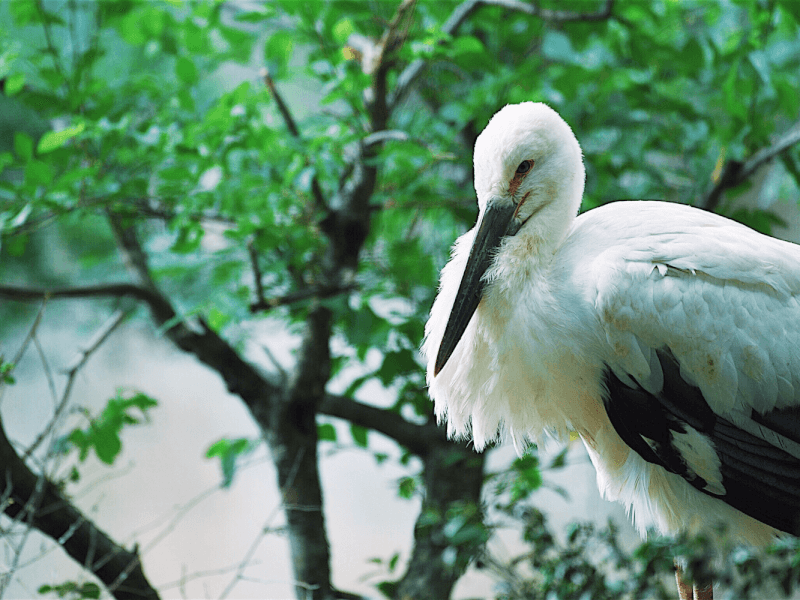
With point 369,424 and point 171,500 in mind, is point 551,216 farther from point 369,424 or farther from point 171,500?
point 171,500

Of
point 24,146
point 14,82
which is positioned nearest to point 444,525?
point 24,146

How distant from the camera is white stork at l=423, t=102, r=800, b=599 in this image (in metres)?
0.89

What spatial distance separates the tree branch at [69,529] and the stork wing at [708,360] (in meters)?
0.96

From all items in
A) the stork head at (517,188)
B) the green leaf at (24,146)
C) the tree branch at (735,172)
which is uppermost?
the tree branch at (735,172)

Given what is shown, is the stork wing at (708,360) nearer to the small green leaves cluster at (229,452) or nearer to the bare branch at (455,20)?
the bare branch at (455,20)

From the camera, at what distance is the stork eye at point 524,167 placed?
0.95 m

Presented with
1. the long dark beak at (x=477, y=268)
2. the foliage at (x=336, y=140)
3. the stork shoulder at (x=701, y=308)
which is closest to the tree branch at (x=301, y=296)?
the foliage at (x=336, y=140)

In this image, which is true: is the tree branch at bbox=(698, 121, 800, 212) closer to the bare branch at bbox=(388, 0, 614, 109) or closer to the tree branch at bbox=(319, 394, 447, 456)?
the bare branch at bbox=(388, 0, 614, 109)

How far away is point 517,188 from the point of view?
965 millimetres

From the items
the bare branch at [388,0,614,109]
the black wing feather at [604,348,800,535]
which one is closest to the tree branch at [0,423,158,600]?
the black wing feather at [604,348,800,535]

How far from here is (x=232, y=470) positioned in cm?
165

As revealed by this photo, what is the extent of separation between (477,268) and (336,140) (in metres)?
0.63

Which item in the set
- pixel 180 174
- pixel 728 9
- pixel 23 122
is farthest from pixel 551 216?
pixel 23 122

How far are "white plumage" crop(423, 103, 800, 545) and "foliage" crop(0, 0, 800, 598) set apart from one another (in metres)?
0.29
